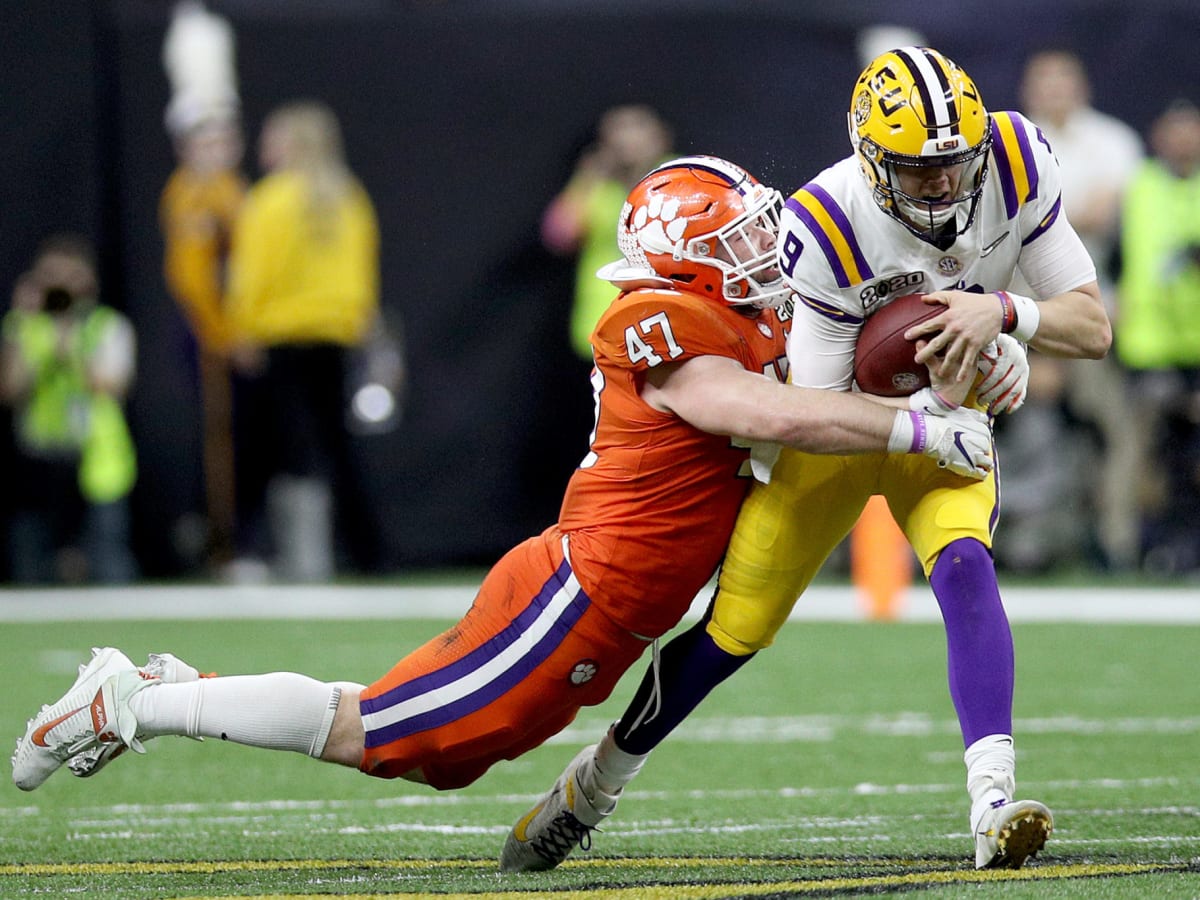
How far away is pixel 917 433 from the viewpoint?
3.22m

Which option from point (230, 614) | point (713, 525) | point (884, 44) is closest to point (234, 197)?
point (230, 614)

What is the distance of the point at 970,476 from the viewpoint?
3332 millimetres

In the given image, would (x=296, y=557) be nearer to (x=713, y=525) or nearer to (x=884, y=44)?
(x=884, y=44)

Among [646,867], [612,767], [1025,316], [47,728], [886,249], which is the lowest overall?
[646,867]

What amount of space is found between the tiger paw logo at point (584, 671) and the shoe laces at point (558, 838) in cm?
31

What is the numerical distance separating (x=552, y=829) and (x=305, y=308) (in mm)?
5954

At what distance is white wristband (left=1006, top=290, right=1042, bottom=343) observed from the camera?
130 inches

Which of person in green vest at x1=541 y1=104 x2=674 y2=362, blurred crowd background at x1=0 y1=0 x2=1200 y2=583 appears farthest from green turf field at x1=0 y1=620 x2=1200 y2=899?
person in green vest at x1=541 y1=104 x2=674 y2=362

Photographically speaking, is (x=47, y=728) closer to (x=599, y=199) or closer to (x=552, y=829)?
(x=552, y=829)

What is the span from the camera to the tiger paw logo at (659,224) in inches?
133

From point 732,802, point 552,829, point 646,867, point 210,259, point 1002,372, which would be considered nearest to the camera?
point 1002,372

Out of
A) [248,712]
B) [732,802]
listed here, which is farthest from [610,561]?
[732,802]

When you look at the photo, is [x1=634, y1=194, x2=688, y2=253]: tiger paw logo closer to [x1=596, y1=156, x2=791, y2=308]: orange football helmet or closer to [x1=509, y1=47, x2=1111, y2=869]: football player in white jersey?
[x1=596, y1=156, x2=791, y2=308]: orange football helmet

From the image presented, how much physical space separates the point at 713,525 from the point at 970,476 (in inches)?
17.5
